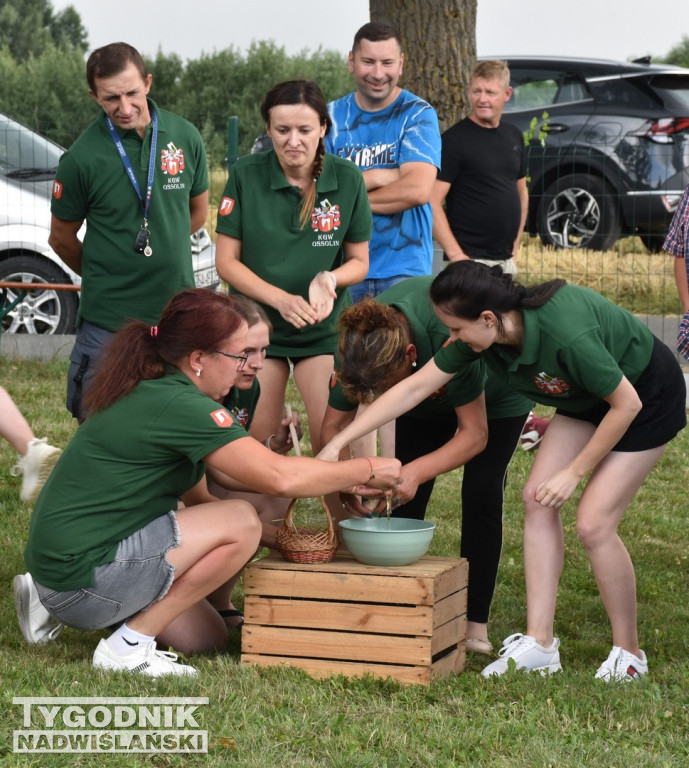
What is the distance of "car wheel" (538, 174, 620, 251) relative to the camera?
9.45 meters

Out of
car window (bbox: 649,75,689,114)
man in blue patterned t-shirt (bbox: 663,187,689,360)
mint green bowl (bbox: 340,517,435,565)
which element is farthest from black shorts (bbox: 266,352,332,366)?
car window (bbox: 649,75,689,114)

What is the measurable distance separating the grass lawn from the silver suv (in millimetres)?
4602

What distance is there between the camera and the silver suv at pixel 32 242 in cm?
878

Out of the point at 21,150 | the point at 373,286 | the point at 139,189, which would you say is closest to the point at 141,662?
the point at 139,189

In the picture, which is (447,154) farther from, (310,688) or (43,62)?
(43,62)

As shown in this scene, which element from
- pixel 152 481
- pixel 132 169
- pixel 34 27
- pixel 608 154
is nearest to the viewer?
pixel 152 481

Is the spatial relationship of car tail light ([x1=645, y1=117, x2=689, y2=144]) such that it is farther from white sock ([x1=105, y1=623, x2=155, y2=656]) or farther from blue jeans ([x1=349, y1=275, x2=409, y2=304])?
white sock ([x1=105, y1=623, x2=155, y2=656])

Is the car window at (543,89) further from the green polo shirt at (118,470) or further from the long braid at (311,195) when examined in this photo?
the green polo shirt at (118,470)

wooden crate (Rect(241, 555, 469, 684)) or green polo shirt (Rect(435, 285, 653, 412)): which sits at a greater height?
green polo shirt (Rect(435, 285, 653, 412))

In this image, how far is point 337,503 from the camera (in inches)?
174

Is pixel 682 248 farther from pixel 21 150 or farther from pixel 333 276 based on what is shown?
pixel 21 150

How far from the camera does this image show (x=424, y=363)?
155 inches

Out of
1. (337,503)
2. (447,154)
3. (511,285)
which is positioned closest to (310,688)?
(337,503)

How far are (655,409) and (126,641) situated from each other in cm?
178
